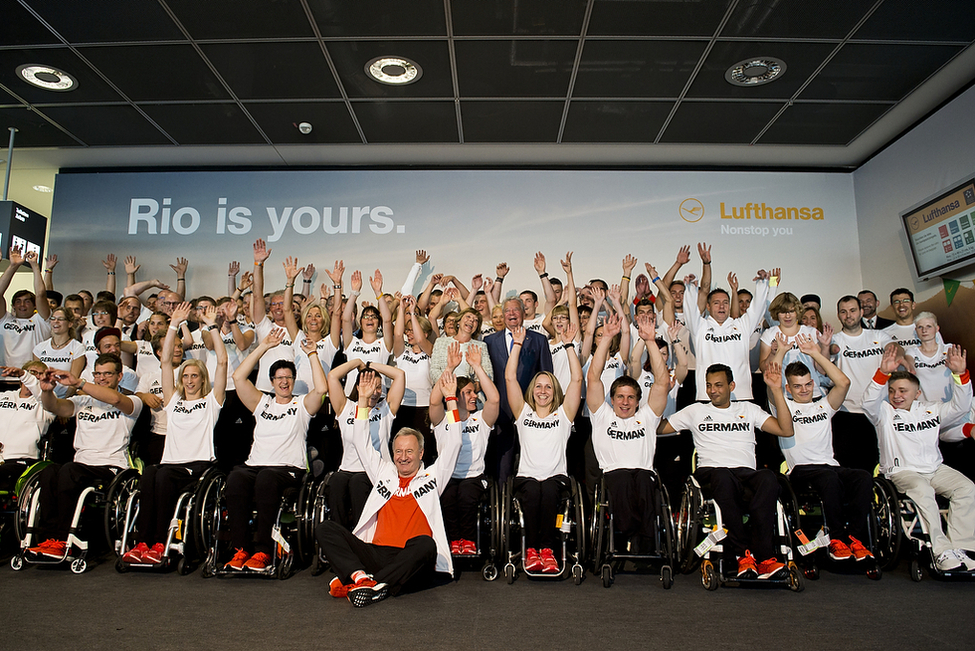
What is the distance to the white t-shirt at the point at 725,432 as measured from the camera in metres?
3.88

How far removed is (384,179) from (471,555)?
4523 millimetres

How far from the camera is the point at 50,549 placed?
3.62 meters

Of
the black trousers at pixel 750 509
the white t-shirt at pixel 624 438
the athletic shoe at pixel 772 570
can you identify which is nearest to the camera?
the athletic shoe at pixel 772 570

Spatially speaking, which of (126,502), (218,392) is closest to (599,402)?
(218,392)

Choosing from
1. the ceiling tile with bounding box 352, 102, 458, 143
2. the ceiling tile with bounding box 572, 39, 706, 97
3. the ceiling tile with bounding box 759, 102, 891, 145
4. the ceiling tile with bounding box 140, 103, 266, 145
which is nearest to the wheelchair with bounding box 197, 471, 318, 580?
the ceiling tile with bounding box 352, 102, 458, 143

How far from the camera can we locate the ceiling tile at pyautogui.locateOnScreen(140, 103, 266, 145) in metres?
5.79

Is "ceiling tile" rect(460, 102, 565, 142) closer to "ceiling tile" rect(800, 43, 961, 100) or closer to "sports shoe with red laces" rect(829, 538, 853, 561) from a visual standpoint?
"ceiling tile" rect(800, 43, 961, 100)

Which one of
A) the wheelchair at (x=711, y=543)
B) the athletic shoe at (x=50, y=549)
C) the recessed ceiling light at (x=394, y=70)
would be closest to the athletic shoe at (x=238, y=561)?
the athletic shoe at (x=50, y=549)

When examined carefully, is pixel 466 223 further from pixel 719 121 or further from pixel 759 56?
pixel 759 56

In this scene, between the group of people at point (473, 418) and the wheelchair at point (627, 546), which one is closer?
the wheelchair at point (627, 546)

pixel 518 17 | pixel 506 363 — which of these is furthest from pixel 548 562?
pixel 518 17

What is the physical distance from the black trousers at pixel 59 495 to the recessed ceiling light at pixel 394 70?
353cm

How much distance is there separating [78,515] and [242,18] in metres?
3.40

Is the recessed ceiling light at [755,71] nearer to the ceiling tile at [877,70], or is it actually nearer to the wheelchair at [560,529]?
the ceiling tile at [877,70]
